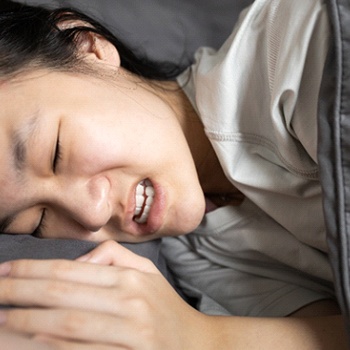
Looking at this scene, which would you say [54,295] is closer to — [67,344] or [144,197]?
[67,344]

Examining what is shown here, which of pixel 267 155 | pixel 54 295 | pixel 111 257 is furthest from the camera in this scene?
pixel 267 155

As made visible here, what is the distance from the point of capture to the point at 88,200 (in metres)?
0.92

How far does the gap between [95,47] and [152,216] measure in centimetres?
34

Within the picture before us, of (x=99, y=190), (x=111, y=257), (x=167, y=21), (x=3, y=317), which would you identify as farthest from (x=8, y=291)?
(x=167, y=21)

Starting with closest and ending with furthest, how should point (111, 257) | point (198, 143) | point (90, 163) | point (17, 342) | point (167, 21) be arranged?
point (17, 342), point (111, 257), point (90, 163), point (198, 143), point (167, 21)

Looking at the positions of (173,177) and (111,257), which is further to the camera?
(173,177)

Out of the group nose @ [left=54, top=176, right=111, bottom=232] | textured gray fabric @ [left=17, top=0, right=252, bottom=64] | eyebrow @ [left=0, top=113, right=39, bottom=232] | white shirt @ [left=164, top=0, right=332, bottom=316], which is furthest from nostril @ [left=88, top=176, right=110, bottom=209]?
textured gray fabric @ [left=17, top=0, right=252, bottom=64]

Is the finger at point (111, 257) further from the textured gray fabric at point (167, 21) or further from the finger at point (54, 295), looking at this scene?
the textured gray fabric at point (167, 21)

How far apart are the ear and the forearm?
51 centimetres

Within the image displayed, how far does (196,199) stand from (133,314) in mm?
326

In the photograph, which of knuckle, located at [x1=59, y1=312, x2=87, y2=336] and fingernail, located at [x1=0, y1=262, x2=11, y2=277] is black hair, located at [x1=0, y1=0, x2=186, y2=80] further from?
knuckle, located at [x1=59, y1=312, x2=87, y2=336]

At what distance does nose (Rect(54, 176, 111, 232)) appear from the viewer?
3.02ft

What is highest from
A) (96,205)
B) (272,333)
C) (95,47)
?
(95,47)

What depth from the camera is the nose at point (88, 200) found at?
3.02ft
